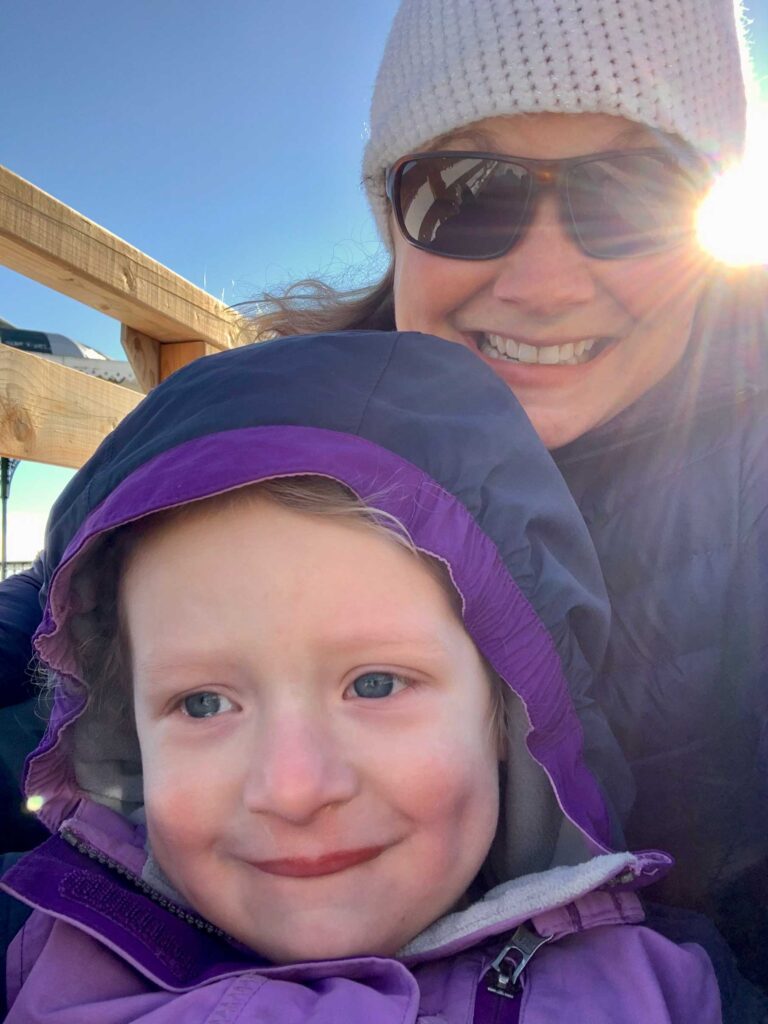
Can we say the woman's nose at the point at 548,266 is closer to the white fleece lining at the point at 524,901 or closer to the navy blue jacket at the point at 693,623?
the navy blue jacket at the point at 693,623

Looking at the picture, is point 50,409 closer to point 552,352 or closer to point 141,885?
point 552,352

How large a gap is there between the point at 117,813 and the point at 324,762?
15.9 inches

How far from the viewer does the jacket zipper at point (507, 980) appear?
835mm

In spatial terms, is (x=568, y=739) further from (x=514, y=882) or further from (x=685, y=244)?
(x=685, y=244)

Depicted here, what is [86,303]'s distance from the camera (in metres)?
2.88

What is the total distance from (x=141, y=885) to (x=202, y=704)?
22 cm

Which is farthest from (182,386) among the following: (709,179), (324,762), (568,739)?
(709,179)

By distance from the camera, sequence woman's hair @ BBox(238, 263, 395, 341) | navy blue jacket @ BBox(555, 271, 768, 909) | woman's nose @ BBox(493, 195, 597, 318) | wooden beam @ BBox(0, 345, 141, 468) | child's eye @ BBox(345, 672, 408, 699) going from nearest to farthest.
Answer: child's eye @ BBox(345, 672, 408, 699)
navy blue jacket @ BBox(555, 271, 768, 909)
woman's nose @ BBox(493, 195, 597, 318)
woman's hair @ BBox(238, 263, 395, 341)
wooden beam @ BBox(0, 345, 141, 468)

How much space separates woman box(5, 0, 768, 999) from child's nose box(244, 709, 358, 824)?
0.57 meters

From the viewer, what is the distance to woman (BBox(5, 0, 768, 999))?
1266mm

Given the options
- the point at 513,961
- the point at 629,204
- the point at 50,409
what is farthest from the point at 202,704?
the point at 50,409

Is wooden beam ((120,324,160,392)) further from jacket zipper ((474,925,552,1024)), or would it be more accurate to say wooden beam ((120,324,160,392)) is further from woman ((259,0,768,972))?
jacket zipper ((474,925,552,1024))

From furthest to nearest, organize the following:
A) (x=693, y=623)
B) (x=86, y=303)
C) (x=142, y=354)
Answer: (x=142, y=354) → (x=86, y=303) → (x=693, y=623)

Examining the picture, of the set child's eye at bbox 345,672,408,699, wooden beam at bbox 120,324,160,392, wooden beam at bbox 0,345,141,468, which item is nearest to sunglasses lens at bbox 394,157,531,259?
child's eye at bbox 345,672,408,699
